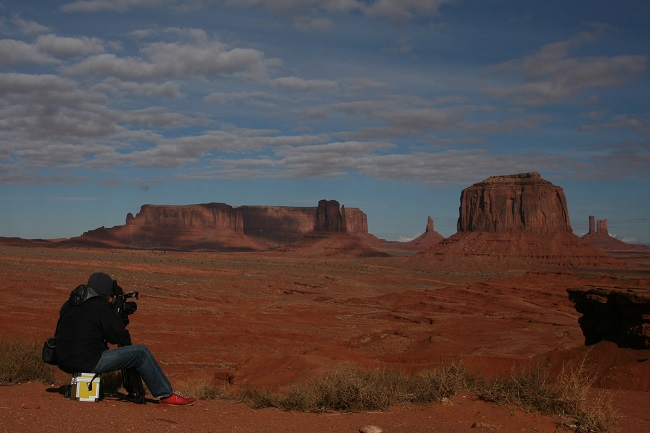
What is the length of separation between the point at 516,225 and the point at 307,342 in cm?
8009

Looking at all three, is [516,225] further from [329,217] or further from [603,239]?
[603,239]

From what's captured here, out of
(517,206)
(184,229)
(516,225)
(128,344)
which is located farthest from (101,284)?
(184,229)

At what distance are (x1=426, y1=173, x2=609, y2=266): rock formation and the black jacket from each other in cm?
8049

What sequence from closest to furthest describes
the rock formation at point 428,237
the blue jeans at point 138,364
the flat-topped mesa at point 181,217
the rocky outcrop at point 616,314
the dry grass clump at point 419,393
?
1. the dry grass clump at point 419,393
2. the blue jeans at point 138,364
3. the rocky outcrop at point 616,314
4. the flat-topped mesa at point 181,217
5. the rock formation at point 428,237

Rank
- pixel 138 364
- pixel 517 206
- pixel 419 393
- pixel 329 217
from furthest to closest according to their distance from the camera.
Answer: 1. pixel 329 217
2. pixel 517 206
3. pixel 419 393
4. pixel 138 364

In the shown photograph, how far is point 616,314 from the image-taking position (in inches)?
480

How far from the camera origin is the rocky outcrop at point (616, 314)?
11.2 m

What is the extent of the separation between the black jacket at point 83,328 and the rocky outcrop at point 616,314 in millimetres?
9463

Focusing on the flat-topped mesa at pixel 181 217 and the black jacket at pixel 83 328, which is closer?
the black jacket at pixel 83 328

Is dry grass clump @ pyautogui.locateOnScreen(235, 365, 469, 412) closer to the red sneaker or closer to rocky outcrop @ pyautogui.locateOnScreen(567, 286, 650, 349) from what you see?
the red sneaker

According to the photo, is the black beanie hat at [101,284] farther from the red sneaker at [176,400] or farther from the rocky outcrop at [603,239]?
the rocky outcrop at [603,239]

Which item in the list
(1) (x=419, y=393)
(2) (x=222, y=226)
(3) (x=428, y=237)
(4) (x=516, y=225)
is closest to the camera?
(1) (x=419, y=393)

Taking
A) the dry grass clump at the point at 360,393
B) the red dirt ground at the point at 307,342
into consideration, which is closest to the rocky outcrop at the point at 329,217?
the red dirt ground at the point at 307,342

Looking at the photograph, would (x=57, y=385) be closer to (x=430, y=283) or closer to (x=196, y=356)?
(x=196, y=356)
